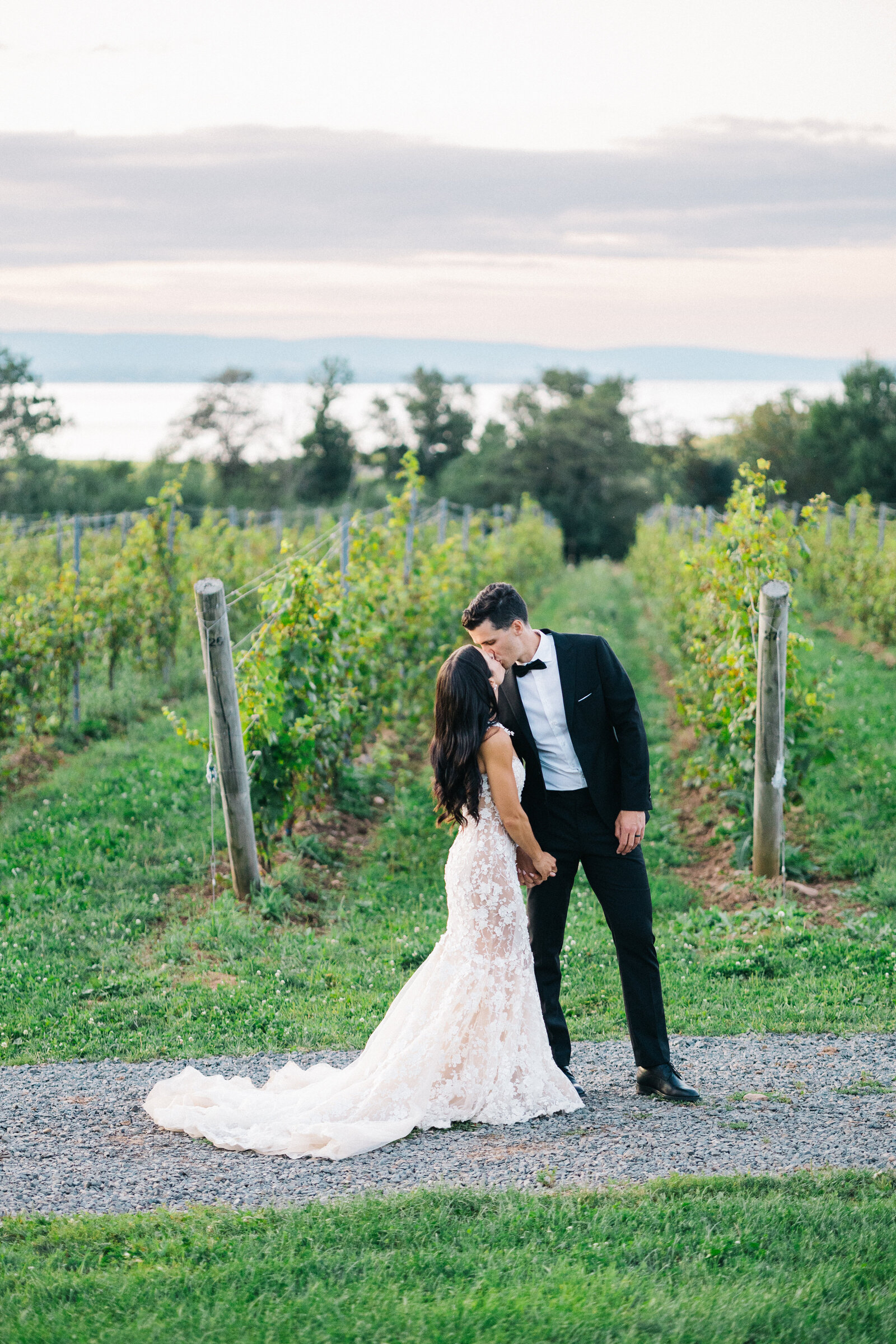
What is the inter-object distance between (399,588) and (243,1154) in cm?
662

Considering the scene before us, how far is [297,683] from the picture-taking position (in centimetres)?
689

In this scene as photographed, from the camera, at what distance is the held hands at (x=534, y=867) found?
3936 millimetres

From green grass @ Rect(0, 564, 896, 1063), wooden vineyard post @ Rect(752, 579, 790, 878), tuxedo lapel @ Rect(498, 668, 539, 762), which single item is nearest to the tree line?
green grass @ Rect(0, 564, 896, 1063)

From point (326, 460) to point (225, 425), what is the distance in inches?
190

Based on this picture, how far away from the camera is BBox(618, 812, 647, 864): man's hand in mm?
3902

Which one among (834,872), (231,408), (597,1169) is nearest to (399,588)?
(834,872)

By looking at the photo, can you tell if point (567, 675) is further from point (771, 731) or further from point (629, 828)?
point (771, 731)

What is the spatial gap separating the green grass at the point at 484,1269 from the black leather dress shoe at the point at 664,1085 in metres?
0.64

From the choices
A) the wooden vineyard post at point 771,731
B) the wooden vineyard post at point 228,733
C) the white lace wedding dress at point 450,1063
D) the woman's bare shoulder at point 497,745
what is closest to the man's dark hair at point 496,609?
the woman's bare shoulder at point 497,745

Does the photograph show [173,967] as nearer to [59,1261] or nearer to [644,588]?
[59,1261]

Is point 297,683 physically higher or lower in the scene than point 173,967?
higher

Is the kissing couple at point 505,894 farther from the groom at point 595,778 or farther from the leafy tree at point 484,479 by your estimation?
the leafy tree at point 484,479

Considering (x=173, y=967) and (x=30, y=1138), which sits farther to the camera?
(x=173, y=967)

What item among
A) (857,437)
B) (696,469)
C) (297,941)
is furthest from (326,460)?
(297,941)
